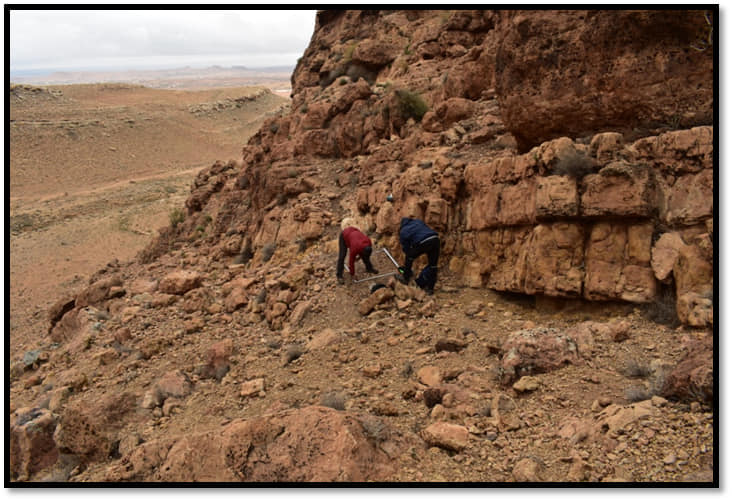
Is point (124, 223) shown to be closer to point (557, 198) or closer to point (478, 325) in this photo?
point (478, 325)

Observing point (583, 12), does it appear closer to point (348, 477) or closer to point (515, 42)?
point (515, 42)

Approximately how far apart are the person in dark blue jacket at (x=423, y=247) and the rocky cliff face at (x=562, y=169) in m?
0.45

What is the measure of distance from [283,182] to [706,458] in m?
8.60

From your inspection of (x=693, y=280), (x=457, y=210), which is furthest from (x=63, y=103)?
(x=693, y=280)

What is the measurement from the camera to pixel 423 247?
20.4 feet

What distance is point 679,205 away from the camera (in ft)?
15.5

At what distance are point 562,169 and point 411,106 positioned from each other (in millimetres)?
5046

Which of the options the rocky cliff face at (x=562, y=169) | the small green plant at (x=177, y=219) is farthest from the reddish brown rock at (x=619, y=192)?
the small green plant at (x=177, y=219)

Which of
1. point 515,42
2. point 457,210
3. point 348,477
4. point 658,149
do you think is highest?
point 515,42

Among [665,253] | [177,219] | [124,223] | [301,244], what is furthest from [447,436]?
[124,223]

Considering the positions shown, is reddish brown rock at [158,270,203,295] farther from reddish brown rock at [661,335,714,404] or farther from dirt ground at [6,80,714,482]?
reddish brown rock at [661,335,714,404]

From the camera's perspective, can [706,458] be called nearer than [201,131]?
Yes

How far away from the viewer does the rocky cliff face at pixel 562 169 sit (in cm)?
479

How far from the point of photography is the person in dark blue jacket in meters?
6.22
